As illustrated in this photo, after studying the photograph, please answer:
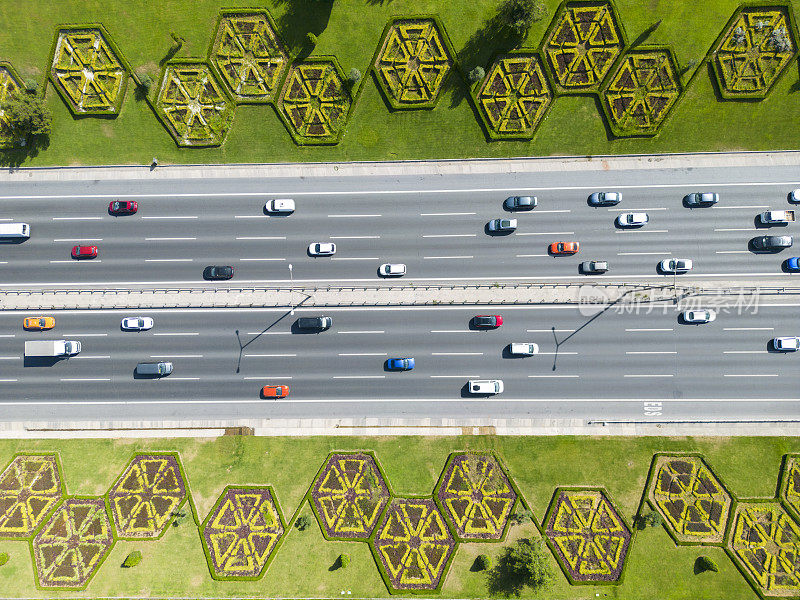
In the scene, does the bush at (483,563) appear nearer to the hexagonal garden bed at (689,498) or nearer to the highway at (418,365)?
the highway at (418,365)

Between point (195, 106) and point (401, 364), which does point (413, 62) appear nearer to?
point (195, 106)

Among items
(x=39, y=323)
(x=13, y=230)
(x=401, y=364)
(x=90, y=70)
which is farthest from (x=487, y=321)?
(x=90, y=70)

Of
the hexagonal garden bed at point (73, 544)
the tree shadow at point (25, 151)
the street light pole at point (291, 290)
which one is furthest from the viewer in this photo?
the tree shadow at point (25, 151)

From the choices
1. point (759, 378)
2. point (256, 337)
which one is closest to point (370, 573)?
point (256, 337)

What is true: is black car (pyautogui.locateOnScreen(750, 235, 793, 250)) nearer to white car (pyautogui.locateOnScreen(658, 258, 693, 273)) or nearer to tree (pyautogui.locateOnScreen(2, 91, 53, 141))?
white car (pyautogui.locateOnScreen(658, 258, 693, 273))

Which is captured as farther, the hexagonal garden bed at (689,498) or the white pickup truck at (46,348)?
the white pickup truck at (46,348)

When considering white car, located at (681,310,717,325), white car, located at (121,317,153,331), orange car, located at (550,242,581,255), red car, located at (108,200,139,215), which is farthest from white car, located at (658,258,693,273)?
red car, located at (108,200,139,215)

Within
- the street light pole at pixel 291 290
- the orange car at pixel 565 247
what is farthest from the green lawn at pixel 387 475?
the orange car at pixel 565 247
